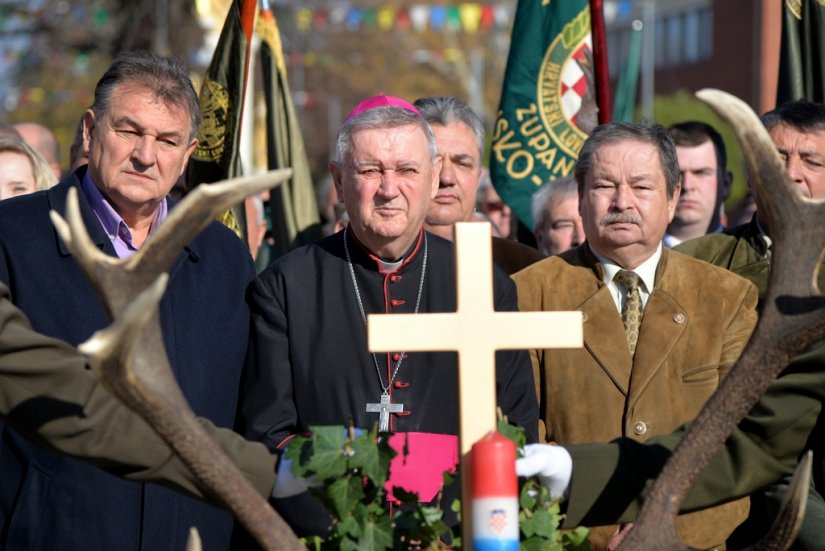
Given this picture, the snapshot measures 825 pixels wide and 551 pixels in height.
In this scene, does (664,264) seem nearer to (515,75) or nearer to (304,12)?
(515,75)

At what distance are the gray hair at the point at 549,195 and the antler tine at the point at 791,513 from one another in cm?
361

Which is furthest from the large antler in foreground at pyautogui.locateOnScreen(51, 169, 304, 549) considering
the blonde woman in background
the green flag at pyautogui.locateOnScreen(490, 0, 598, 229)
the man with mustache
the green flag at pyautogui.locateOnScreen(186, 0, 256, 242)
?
the green flag at pyautogui.locateOnScreen(490, 0, 598, 229)

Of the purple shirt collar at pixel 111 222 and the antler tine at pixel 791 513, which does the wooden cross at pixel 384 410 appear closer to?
the purple shirt collar at pixel 111 222

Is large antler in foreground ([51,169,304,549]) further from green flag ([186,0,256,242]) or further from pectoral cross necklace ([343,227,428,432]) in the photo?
green flag ([186,0,256,242])

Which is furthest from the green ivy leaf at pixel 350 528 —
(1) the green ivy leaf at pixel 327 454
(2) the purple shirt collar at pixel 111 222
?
(2) the purple shirt collar at pixel 111 222

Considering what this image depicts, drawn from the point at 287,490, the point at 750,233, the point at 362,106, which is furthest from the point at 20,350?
the point at 750,233

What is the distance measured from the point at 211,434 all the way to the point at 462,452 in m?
0.67

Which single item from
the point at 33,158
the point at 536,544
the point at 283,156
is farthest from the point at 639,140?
the point at 283,156

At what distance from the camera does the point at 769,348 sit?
11.7 ft

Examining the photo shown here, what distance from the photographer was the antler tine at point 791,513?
345 cm

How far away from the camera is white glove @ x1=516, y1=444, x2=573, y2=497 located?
144 inches

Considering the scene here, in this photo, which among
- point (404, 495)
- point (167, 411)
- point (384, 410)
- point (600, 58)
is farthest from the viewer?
point (600, 58)

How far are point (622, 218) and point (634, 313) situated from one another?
0.34 m

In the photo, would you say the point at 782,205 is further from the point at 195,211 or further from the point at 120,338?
the point at 120,338
